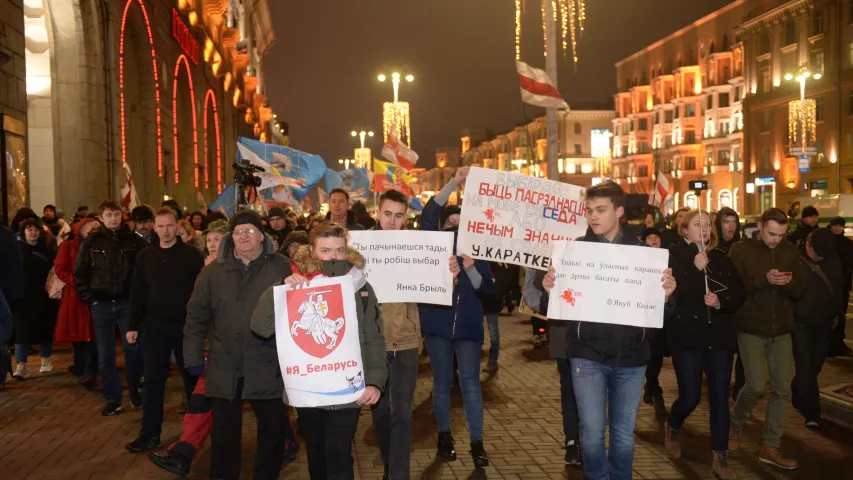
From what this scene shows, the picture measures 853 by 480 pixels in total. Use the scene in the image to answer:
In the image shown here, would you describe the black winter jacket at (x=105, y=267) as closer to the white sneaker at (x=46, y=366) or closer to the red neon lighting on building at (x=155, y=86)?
the white sneaker at (x=46, y=366)

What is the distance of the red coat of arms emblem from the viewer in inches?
197

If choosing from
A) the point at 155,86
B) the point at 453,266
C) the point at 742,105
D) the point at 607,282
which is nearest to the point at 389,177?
the point at 155,86

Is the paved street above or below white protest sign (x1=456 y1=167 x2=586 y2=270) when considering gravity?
below

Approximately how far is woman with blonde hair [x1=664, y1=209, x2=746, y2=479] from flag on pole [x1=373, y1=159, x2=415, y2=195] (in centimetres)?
1824

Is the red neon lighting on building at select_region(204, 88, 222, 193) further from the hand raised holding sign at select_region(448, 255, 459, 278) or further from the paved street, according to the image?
the hand raised holding sign at select_region(448, 255, 459, 278)

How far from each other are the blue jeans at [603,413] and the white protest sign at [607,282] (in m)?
0.32

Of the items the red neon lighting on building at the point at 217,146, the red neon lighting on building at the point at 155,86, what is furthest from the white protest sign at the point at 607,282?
the red neon lighting on building at the point at 217,146

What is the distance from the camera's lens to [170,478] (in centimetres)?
687

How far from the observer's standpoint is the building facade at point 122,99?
2222 centimetres

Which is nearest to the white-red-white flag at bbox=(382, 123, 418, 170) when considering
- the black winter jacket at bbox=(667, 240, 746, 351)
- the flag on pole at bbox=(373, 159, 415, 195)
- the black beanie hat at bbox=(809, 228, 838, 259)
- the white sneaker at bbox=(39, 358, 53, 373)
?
the flag on pole at bbox=(373, 159, 415, 195)

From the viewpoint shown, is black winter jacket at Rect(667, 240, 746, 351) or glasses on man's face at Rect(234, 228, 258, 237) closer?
glasses on man's face at Rect(234, 228, 258, 237)

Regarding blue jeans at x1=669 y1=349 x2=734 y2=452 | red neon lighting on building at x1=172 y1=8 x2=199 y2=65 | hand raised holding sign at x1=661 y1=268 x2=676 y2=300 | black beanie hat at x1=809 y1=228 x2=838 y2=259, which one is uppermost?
red neon lighting on building at x1=172 y1=8 x2=199 y2=65

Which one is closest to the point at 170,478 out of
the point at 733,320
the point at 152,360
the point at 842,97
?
the point at 152,360

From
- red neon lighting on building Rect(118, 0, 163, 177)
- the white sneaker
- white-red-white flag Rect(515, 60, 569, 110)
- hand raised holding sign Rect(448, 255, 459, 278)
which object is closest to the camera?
hand raised holding sign Rect(448, 255, 459, 278)
